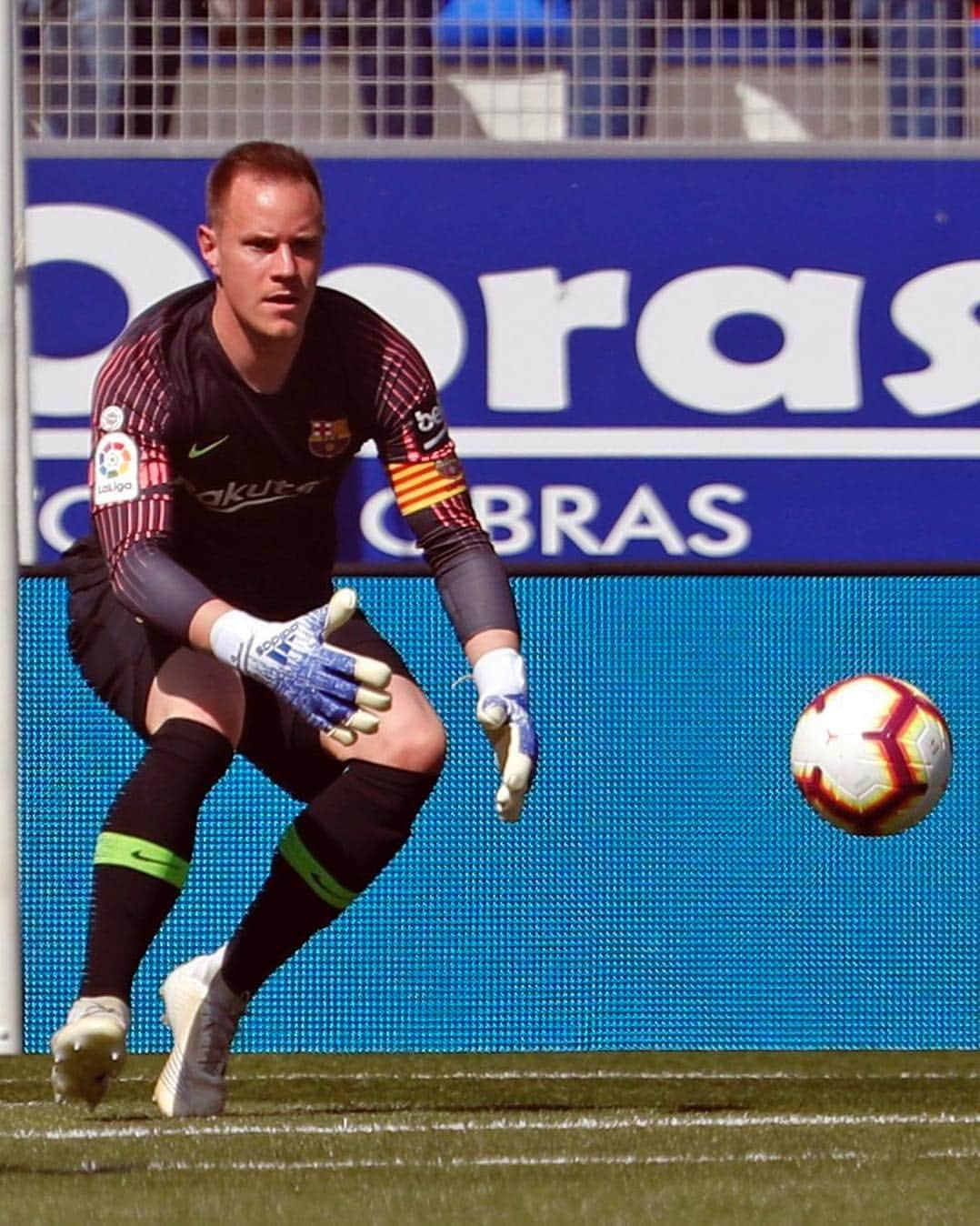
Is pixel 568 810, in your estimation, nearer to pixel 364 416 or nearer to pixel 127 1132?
pixel 364 416

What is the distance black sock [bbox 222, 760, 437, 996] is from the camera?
15.4 feet

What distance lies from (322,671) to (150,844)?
403 millimetres

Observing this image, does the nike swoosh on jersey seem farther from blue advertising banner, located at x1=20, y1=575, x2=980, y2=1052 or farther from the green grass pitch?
blue advertising banner, located at x1=20, y1=575, x2=980, y2=1052

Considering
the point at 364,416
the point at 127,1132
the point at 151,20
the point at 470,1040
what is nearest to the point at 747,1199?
the point at 127,1132

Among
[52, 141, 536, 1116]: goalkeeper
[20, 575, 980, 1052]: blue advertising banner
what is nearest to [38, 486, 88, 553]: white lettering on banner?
[20, 575, 980, 1052]: blue advertising banner

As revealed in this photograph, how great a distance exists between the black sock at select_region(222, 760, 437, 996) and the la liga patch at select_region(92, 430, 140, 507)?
22.3 inches

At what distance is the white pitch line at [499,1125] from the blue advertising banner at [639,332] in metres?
2.50

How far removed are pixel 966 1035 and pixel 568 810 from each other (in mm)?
1053

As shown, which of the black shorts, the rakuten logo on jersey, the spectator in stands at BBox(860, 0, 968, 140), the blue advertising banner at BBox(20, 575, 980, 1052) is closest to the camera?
the black shorts

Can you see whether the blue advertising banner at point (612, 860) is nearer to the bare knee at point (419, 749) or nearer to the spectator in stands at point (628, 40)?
the spectator in stands at point (628, 40)

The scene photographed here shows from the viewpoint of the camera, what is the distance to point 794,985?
22.2ft

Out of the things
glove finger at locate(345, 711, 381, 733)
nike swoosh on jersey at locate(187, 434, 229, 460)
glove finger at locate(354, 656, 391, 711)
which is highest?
nike swoosh on jersey at locate(187, 434, 229, 460)

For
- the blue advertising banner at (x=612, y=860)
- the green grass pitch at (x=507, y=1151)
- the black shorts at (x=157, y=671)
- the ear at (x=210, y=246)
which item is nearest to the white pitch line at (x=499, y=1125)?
the green grass pitch at (x=507, y=1151)

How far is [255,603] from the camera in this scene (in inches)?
195
